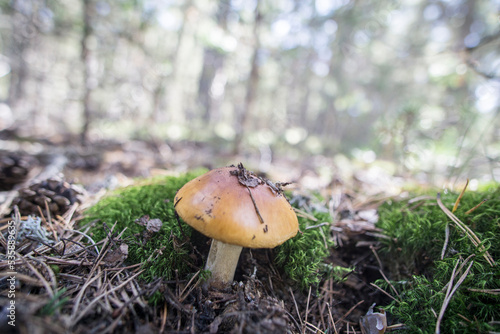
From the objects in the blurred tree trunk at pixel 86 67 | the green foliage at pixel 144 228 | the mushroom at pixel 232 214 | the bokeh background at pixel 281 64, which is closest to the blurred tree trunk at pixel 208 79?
the bokeh background at pixel 281 64

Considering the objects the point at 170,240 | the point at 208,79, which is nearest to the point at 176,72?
the point at 208,79

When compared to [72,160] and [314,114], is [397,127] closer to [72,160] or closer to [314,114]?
[72,160]

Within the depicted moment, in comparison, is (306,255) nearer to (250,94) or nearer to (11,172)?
(11,172)

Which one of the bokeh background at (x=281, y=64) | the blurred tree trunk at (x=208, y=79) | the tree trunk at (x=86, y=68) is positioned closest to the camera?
the bokeh background at (x=281, y=64)

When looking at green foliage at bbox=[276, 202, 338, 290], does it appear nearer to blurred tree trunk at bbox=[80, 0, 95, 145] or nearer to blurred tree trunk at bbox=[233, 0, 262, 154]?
blurred tree trunk at bbox=[233, 0, 262, 154]

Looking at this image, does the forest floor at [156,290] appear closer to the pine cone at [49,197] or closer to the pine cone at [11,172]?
the pine cone at [49,197]

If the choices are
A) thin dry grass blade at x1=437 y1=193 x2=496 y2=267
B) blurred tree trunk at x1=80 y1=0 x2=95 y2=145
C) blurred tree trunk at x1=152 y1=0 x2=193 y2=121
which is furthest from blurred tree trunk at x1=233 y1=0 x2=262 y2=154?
thin dry grass blade at x1=437 y1=193 x2=496 y2=267
